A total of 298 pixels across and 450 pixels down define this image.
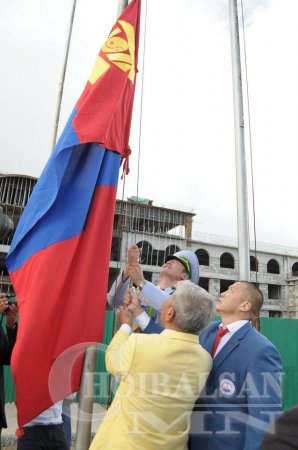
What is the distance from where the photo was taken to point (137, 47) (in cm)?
280

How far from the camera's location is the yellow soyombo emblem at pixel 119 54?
2633 millimetres

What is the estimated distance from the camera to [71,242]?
2.21 meters

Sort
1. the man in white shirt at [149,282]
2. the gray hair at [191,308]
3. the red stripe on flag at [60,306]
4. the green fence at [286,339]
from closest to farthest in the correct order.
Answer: the gray hair at [191,308]
the red stripe on flag at [60,306]
the man in white shirt at [149,282]
the green fence at [286,339]

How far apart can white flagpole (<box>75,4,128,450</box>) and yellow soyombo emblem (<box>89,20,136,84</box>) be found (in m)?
1.84

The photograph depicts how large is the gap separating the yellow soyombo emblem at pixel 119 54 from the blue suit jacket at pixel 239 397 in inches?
76.2

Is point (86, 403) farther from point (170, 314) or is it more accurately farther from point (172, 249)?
point (172, 249)

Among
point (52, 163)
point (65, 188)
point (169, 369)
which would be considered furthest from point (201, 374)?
point (52, 163)

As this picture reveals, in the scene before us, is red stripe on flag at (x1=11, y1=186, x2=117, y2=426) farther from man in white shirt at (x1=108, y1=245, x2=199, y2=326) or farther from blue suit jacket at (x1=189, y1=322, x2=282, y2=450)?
blue suit jacket at (x1=189, y1=322, x2=282, y2=450)

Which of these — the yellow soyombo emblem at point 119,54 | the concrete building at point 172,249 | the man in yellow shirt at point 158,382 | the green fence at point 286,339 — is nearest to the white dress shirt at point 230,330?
the man in yellow shirt at point 158,382

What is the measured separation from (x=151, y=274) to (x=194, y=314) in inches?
952

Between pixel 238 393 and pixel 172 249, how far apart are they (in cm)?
2522

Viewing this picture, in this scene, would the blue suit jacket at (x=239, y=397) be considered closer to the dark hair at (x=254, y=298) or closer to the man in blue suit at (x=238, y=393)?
the man in blue suit at (x=238, y=393)

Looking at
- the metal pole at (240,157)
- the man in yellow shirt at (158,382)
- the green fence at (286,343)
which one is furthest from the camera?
the green fence at (286,343)

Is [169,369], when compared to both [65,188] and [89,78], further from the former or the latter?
[89,78]
